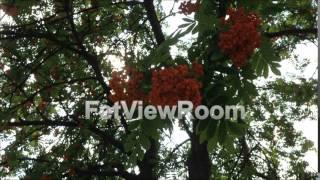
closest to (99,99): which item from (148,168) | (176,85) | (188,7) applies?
(148,168)

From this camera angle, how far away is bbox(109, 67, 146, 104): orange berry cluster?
328 cm

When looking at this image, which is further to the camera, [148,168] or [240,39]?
[148,168]

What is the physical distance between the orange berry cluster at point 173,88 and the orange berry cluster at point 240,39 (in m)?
0.35

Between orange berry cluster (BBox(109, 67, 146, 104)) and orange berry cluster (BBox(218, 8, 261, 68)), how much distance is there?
660 mm

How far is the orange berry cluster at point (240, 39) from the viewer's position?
3110 mm

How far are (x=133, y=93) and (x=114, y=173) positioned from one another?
11.6 ft

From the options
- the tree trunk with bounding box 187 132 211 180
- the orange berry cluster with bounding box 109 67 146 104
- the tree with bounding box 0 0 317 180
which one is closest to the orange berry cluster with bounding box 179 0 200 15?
the tree with bounding box 0 0 317 180

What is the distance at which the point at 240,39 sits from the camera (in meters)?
3.13

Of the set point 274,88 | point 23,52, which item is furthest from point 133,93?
point 274,88

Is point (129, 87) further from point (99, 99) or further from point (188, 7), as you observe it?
point (99, 99)

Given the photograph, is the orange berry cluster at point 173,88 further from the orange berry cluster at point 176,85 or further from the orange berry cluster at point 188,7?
the orange berry cluster at point 188,7

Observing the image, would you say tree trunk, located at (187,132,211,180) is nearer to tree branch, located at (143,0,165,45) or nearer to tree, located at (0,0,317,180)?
tree, located at (0,0,317,180)

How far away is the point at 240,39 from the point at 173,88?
0.61m

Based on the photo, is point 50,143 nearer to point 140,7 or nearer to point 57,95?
point 57,95
